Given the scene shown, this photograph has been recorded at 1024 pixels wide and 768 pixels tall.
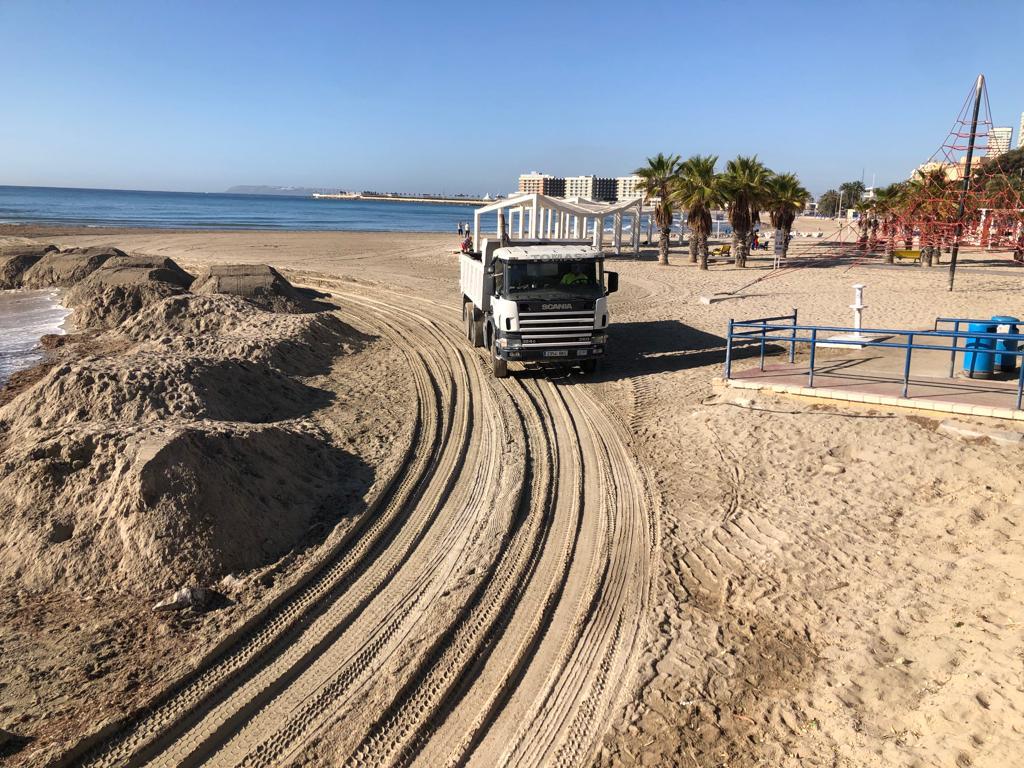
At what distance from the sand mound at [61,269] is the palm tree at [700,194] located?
2436cm

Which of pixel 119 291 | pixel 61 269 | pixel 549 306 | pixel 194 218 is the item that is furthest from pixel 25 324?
pixel 194 218

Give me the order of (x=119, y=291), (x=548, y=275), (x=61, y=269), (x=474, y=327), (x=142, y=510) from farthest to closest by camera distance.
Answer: (x=61, y=269), (x=119, y=291), (x=474, y=327), (x=548, y=275), (x=142, y=510)

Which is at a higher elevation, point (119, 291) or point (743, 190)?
point (743, 190)

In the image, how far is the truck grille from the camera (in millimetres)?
13547

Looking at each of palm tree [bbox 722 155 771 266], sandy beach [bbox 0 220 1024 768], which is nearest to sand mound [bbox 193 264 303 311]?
sandy beach [bbox 0 220 1024 768]

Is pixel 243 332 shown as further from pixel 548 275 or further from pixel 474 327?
pixel 548 275

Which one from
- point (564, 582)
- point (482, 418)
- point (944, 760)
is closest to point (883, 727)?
point (944, 760)

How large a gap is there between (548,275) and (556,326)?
3.36ft

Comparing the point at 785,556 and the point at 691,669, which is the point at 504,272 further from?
the point at 691,669

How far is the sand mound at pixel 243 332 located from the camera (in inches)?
579

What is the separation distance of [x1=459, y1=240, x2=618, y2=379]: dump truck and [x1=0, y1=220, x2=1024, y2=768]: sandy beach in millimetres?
1085

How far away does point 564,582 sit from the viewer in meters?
6.86

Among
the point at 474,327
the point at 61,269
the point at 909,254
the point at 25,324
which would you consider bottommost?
the point at 25,324

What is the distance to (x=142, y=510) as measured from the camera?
7.06 meters
